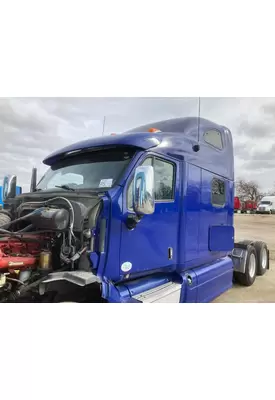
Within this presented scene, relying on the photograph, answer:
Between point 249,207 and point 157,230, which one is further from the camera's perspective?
point 249,207

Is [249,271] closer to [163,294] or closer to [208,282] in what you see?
[208,282]

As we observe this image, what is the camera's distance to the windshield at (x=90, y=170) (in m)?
3.35

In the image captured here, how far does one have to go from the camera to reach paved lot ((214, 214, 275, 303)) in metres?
5.03

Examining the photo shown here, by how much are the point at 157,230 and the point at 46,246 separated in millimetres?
1284

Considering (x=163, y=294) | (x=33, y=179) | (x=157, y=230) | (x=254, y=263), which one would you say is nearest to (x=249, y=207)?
(x=254, y=263)

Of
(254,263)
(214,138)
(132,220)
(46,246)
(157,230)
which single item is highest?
(214,138)

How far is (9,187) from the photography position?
161 inches

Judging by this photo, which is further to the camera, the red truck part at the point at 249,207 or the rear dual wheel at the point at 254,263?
the red truck part at the point at 249,207

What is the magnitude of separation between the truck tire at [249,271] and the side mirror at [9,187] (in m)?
4.34

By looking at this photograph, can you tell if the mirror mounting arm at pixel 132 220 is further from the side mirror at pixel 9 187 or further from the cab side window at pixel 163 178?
the side mirror at pixel 9 187

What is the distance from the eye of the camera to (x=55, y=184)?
3.84 m

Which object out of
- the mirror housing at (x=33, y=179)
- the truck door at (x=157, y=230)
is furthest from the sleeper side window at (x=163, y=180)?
the mirror housing at (x=33, y=179)

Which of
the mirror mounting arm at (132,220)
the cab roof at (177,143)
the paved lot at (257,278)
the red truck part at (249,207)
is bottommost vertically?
the paved lot at (257,278)

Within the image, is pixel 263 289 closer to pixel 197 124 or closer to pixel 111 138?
pixel 197 124
